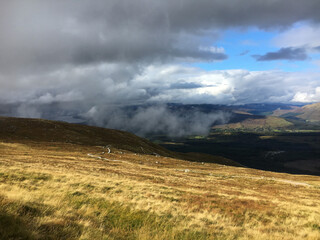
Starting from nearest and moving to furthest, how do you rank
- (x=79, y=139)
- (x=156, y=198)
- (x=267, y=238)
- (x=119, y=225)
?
(x=119, y=225)
(x=267, y=238)
(x=156, y=198)
(x=79, y=139)

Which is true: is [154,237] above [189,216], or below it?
above

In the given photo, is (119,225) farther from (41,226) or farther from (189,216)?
(189,216)

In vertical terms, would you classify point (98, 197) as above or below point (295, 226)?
above

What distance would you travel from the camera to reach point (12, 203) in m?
9.71

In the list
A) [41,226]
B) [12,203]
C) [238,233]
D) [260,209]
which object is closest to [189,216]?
[238,233]

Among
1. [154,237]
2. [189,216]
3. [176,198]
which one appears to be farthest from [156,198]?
[154,237]

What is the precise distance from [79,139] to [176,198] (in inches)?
3341

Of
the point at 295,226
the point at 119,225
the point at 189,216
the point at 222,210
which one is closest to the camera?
the point at 119,225

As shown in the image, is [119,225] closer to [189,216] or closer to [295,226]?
[189,216]

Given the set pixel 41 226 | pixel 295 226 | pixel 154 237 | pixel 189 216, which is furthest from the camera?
pixel 295 226

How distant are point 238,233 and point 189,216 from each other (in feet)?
11.2

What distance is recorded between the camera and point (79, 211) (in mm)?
11703

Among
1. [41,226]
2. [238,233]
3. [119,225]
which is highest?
[41,226]

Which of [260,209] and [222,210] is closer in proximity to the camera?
[222,210]
